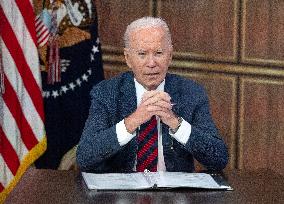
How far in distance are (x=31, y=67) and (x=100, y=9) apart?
29.7 inches

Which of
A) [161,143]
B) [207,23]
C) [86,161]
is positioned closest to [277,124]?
[207,23]

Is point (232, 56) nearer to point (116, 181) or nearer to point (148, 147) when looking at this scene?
point (148, 147)

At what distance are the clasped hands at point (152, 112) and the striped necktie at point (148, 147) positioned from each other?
0.13m

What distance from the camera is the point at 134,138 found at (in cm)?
238

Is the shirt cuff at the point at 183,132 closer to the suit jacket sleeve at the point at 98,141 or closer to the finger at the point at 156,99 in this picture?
the finger at the point at 156,99

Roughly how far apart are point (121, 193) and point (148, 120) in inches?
23.1

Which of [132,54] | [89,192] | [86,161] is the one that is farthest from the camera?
[132,54]

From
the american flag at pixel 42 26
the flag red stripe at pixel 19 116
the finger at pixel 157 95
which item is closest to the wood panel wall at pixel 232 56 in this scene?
the american flag at pixel 42 26

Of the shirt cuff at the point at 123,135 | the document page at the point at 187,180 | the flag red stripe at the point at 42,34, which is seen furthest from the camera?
the flag red stripe at the point at 42,34

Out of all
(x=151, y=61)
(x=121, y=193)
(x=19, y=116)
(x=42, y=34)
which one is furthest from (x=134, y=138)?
(x=42, y=34)

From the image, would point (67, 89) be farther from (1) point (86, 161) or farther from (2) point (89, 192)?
(2) point (89, 192)

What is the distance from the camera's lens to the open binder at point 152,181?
1.89 meters

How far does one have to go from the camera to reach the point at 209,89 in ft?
12.7

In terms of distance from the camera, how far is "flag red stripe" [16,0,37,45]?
3.30 meters
